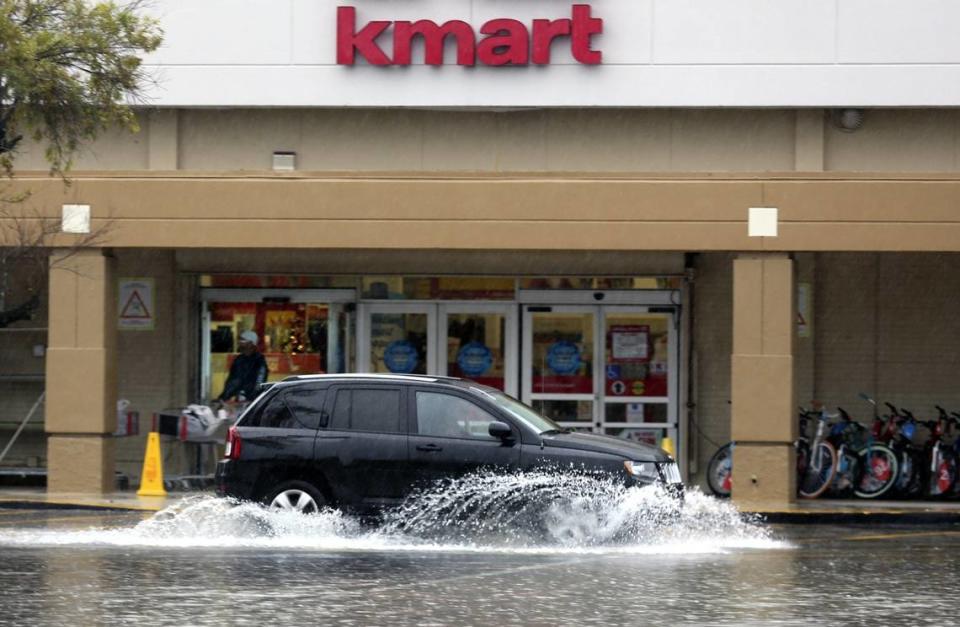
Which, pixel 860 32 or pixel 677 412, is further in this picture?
pixel 677 412

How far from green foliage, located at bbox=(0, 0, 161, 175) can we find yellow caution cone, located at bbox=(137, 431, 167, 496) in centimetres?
425

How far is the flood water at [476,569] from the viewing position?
1048cm

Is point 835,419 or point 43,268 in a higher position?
point 43,268

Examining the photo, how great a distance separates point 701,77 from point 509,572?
985 cm

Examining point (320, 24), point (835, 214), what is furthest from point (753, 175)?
point (320, 24)

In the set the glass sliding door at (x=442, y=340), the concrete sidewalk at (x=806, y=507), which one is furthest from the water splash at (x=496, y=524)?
the glass sliding door at (x=442, y=340)

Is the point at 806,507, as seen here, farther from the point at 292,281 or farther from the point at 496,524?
the point at 292,281

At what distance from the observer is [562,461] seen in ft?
47.9

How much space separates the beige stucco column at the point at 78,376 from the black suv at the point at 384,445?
21.0ft

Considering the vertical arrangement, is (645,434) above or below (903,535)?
above

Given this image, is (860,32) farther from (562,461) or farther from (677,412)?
(562,461)

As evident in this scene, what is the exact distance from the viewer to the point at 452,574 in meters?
12.5

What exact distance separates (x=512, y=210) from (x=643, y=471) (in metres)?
6.91

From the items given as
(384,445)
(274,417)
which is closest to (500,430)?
(384,445)
